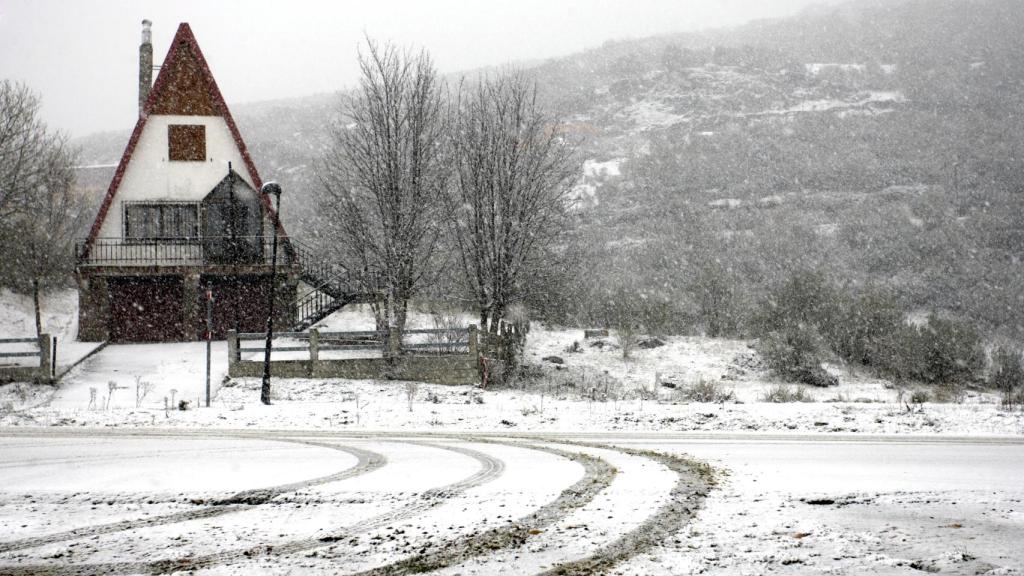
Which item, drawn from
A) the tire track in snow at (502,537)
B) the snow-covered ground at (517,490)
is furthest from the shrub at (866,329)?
the tire track in snow at (502,537)

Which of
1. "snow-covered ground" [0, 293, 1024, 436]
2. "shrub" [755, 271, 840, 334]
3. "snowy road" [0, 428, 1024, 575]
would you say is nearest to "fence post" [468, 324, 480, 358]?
"snow-covered ground" [0, 293, 1024, 436]

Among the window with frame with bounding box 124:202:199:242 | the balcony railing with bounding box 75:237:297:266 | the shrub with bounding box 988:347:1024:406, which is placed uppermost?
the window with frame with bounding box 124:202:199:242

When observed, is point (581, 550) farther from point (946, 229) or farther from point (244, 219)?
point (946, 229)

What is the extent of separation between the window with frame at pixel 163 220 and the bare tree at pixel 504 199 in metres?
9.76

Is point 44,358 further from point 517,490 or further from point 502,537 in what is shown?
point 502,537

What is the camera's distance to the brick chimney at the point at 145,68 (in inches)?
1277

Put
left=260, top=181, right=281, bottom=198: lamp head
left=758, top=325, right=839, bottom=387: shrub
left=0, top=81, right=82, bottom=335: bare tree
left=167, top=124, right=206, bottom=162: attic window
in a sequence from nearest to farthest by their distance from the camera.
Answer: left=260, top=181, right=281, bottom=198: lamp head
left=0, top=81, right=82, bottom=335: bare tree
left=167, top=124, right=206, bottom=162: attic window
left=758, top=325, right=839, bottom=387: shrub

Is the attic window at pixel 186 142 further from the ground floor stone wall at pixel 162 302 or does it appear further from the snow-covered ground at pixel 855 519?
the snow-covered ground at pixel 855 519

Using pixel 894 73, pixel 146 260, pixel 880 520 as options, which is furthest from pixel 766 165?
pixel 880 520

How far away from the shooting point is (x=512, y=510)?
650cm

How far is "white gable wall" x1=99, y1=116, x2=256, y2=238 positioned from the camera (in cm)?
2977

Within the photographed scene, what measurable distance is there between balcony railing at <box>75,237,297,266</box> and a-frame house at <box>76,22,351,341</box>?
4 cm

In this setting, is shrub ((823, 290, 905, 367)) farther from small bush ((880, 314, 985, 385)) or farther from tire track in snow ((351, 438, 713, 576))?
tire track in snow ((351, 438, 713, 576))

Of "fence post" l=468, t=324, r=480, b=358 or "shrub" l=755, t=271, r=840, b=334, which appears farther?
"shrub" l=755, t=271, r=840, b=334
